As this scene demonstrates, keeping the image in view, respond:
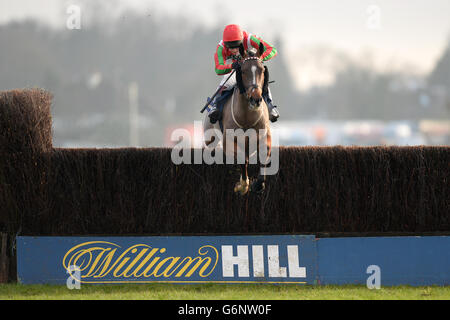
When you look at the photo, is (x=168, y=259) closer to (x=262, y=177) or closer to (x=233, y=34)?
(x=262, y=177)

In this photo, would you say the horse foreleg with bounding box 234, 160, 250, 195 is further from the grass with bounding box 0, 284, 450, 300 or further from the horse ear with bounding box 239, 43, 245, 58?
the horse ear with bounding box 239, 43, 245, 58

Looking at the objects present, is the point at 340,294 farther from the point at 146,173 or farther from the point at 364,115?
the point at 364,115

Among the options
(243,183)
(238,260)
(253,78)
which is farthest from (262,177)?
(253,78)

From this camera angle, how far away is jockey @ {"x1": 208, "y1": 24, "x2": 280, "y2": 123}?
979cm

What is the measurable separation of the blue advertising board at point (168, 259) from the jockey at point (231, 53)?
6.70ft

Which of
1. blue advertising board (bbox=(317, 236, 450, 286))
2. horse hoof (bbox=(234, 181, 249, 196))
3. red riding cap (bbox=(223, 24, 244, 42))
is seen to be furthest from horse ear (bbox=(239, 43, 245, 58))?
blue advertising board (bbox=(317, 236, 450, 286))

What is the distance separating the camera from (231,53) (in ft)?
33.9

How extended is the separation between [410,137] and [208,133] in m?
73.1

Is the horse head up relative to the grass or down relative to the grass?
up

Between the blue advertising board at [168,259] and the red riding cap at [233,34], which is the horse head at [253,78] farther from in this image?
the blue advertising board at [168,259]

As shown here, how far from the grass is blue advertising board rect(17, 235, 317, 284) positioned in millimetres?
167

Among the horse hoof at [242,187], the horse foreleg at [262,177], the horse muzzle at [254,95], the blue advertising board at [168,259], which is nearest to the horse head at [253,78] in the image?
the horse muzzle at [254,95]

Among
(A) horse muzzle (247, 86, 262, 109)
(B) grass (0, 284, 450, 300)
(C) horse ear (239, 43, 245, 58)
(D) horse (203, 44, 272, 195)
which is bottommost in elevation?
(B) grass (0, 284, 450, 300)

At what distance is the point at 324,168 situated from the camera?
10383mm
